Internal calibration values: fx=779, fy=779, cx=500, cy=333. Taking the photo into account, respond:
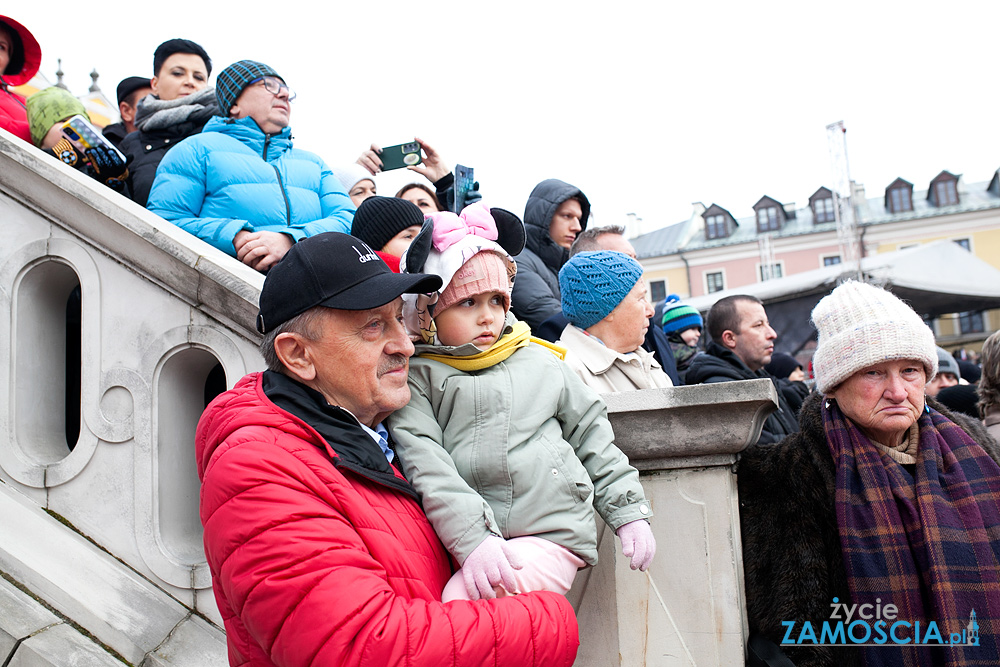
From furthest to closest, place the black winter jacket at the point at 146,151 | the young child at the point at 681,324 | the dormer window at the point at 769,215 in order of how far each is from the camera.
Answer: the dormer window at the point at 769,215, the young child at the point at 681,324, the black winter jacket at the point at 146,151

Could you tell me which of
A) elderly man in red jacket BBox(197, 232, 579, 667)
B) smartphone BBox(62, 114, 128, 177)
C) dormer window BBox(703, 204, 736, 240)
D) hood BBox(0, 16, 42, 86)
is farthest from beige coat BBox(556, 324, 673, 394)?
dormer window BBox(703, 204, 736, 240)

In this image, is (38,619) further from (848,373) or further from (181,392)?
(848,373)

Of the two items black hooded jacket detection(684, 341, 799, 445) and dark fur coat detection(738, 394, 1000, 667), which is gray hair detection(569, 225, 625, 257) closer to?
black hooded jacket detection(684, 341, 799, 445)

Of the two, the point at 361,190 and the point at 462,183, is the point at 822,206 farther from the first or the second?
the point at 462,183

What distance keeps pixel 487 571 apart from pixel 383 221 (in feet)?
6.32

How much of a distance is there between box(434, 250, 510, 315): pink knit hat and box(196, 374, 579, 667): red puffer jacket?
22.7 inches

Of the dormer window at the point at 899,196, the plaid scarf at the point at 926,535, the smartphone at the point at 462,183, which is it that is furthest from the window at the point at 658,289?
the plaid scarf at the point at 926,535

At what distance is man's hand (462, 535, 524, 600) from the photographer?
5.76 ft

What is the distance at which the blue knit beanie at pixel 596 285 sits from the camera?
3191mm

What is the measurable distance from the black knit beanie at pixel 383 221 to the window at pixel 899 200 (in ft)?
160

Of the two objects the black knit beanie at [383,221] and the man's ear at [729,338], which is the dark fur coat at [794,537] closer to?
the black knit beanie at [383,221]

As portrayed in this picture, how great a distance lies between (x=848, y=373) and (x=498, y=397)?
1.19 metres

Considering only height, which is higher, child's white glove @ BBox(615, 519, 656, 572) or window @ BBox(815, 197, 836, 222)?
child's white glove @ BBox(615, 519, 656, 572)

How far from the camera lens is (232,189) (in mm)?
3453
